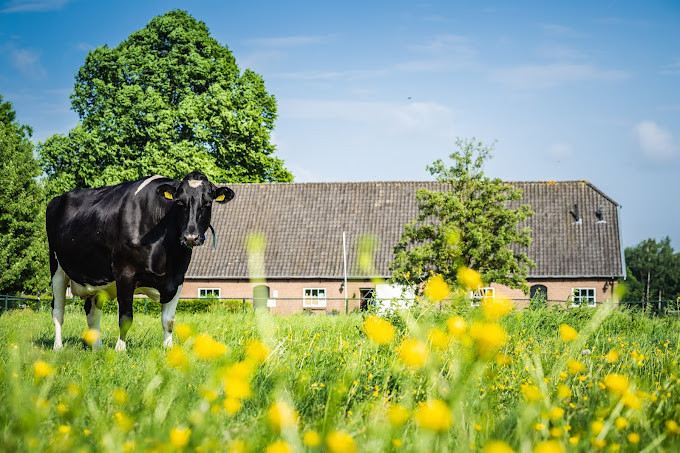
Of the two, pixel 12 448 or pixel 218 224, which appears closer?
pixel 12 448

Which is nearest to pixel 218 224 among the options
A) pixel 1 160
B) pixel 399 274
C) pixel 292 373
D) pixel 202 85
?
pixel 202 85

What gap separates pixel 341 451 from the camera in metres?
1.59

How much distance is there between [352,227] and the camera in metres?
31.1

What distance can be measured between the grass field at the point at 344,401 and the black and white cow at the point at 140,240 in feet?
4.28

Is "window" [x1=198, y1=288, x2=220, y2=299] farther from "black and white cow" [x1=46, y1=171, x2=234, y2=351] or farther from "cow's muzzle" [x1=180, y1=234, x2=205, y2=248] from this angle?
"cow's muzzle" [x1=180, y1=234, x2=205, y2=248]

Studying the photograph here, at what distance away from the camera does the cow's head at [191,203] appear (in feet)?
21.6

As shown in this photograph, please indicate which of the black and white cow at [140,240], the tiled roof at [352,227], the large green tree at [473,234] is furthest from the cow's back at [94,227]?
the tiled roof at [352,227]

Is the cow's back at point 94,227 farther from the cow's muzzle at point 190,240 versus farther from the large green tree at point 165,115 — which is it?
the large green tree at point 165,115

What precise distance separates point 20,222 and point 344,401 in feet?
92.3

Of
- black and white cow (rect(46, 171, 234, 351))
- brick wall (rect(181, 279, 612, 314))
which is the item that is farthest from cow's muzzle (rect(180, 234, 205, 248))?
brick wall (rect(181, 279, 612, 314))

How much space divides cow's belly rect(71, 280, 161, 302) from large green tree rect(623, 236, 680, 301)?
9505cm

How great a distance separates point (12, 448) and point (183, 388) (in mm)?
1139

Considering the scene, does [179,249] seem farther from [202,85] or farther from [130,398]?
[202,85]

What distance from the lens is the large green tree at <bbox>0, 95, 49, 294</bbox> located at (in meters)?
27.5
